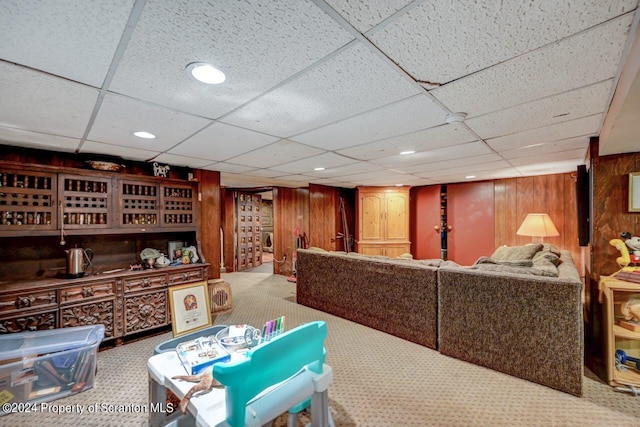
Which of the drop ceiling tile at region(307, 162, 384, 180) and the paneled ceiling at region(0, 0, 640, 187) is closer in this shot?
the paneled ceiling at region(0, 0, 640, 187)

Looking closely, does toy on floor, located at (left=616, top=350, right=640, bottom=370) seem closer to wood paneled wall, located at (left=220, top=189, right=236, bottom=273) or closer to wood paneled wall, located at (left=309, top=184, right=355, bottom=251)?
wood paneled wall, located at (left=309, top=184, right=355, bottom=251)

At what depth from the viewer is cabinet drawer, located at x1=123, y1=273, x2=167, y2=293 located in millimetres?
2921

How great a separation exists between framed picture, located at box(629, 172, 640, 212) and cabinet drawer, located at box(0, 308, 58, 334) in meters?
5.42

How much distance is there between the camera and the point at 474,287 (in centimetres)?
248

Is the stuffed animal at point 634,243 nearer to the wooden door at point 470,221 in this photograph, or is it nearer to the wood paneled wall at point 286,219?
the wooden door at point 470,221

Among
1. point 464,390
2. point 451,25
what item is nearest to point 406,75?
point 451,25

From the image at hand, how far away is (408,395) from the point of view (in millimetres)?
2074

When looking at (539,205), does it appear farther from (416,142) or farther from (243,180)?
(243,180)

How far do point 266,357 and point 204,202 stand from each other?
10.7 feet

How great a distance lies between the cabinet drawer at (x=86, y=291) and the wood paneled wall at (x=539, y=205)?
628cm

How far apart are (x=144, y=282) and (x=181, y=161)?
1506mm

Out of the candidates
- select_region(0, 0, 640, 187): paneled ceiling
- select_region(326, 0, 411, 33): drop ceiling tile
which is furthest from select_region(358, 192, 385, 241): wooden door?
select_region(326, 0, 411, 33): drop ceiling tile

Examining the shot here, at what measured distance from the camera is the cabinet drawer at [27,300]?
228 cm

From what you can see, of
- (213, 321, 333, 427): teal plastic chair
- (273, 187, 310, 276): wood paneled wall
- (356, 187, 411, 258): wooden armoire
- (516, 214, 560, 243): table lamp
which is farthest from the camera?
(273, 187, 310, 276): wood paneled wall
